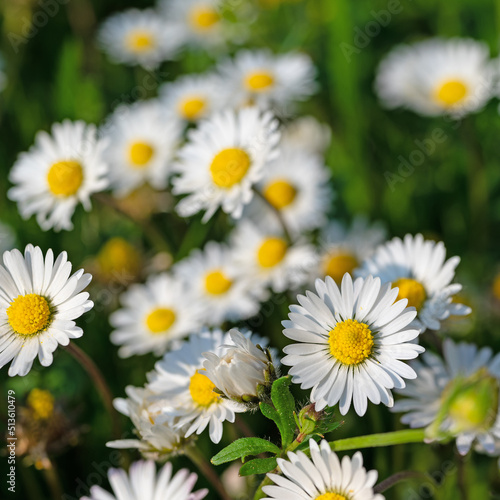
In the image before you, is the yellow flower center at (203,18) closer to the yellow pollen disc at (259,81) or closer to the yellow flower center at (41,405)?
the yellow pollen disc at (259,81)

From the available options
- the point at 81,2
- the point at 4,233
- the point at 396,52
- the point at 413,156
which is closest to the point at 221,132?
the point at 4,233

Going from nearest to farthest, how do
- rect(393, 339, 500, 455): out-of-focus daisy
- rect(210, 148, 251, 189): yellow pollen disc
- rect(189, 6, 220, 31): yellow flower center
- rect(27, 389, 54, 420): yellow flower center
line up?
rect(393, 339, 500, 455): out-of-focus daisy < rect(27, 389, 54, 420): yellow flower center < rect(210, 148, 251, 189): yellow pollen disc < rect(189, 6, 220, 31): yellow flower center

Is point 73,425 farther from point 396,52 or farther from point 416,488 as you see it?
point 396,52

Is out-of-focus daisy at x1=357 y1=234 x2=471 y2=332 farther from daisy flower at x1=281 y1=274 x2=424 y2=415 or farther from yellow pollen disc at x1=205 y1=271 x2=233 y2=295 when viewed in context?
yellow pollen disc at x1=205 y1=271 x2=233 y2=295

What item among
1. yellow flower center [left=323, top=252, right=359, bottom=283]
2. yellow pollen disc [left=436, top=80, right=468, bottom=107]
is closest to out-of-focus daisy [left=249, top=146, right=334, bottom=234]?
yellow flower center [left=323, top=252, right=359, bottom=283]

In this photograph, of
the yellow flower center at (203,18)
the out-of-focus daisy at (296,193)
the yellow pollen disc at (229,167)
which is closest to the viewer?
the yellow pollen disc at (229,167)

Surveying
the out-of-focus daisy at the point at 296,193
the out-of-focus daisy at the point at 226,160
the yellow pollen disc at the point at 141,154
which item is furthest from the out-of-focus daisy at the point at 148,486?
the yellow pollen disc at the point at 141,154
